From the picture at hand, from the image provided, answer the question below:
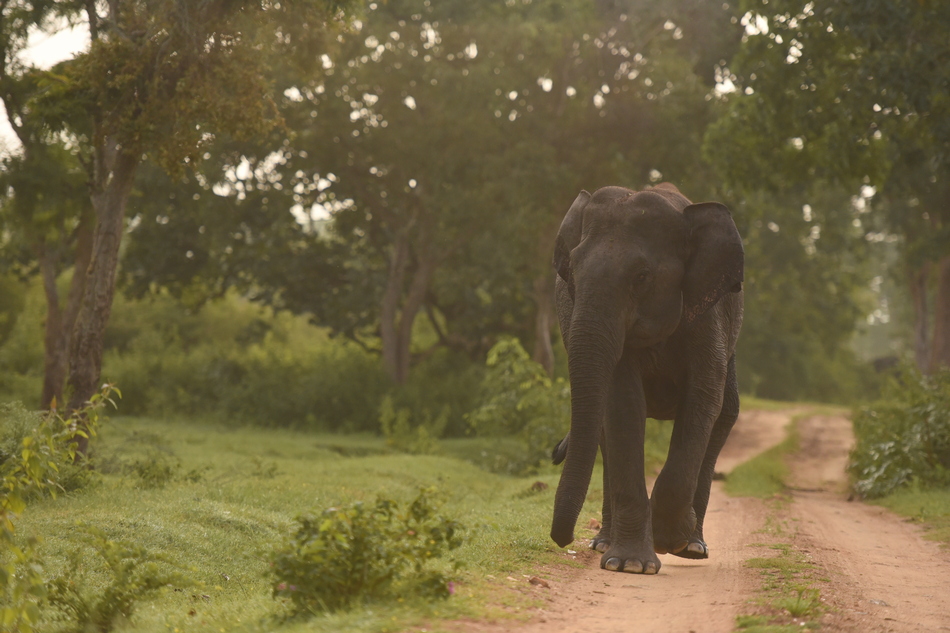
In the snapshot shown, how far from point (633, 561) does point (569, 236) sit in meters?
2.48

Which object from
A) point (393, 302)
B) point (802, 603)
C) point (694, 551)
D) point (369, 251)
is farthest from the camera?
point (369, 251)

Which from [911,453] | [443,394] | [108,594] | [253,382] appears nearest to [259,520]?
[108,594]

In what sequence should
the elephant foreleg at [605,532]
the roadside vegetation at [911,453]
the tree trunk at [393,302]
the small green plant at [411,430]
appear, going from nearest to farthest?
the elephant foreleg at [605,532] → the roadside vegetation at [911,453] → the small green plant at [411,430] → the tree trunk at [393,302]

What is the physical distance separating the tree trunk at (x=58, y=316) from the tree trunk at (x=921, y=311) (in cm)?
2539

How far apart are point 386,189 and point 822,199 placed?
55.7 feet

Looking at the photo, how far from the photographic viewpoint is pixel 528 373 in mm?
19016

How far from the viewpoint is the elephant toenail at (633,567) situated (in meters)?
6.88

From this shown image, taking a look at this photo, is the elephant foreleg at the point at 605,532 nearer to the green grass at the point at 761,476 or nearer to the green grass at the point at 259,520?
the green grass at the point at 259,520

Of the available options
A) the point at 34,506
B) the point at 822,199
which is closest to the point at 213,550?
the point at 34,506

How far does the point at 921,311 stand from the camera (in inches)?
1273

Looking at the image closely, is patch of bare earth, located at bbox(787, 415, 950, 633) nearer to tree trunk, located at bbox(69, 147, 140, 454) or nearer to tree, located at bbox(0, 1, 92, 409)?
tree trunk, located at bbox(69, 147, 140, 454)

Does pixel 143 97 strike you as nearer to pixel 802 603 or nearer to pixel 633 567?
pixel 633 567

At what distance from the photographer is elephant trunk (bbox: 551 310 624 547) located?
22.4 ft

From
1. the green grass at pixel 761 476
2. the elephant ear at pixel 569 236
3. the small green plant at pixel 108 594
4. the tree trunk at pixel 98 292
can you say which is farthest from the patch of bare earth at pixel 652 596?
the tree trunk at pixel 98 292
